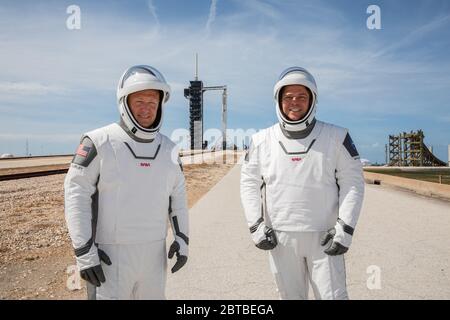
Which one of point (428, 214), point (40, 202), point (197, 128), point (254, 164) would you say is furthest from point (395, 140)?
point (197, 128)

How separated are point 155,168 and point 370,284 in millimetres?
3205

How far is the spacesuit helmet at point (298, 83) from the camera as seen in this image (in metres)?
3.19

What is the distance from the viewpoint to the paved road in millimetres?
4426

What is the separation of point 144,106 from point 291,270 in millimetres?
1783

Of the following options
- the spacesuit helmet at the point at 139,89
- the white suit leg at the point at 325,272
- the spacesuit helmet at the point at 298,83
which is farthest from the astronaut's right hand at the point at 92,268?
the spacesuit helmet at the point at 298,83

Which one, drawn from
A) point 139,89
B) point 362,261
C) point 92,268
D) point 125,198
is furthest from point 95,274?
point 362,261

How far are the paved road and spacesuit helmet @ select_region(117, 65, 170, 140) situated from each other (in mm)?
2154

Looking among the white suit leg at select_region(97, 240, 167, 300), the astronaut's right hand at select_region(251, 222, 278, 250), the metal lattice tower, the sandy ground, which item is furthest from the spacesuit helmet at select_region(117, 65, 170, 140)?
the metal lattice tower

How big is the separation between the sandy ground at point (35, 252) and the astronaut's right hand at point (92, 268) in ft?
6.09

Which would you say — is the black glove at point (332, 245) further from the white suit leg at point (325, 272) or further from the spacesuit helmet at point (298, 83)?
the spacesuit helmet at point (298, 83)

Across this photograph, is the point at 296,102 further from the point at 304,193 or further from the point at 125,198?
the point at 125,198
